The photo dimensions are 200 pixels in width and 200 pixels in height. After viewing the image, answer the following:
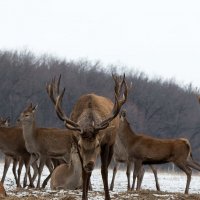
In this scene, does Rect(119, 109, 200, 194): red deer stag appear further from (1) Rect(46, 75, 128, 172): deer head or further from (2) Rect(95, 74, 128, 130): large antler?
(1) Rect(46, 75, 128, 172): deer head

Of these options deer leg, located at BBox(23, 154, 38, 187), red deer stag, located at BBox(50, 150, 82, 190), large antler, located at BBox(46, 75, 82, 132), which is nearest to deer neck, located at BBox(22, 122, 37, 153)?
deer leg, located at BBox(23, 154, 38, 187)

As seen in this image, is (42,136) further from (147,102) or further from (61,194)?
(147,102)

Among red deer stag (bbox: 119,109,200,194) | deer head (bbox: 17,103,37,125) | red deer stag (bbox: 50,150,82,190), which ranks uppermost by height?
deer head (bbox: 17,103,37,125)

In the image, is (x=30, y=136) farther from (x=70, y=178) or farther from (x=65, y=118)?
(x=65, y=118)

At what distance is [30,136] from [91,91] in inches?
2055

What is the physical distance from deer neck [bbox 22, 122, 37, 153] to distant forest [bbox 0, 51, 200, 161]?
39555 mm

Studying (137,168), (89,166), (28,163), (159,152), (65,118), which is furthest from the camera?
(159,152)

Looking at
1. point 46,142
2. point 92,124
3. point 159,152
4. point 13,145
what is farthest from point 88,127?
point 13,145

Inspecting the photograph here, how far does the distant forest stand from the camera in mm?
58906

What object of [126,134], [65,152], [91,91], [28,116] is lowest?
[65,152]

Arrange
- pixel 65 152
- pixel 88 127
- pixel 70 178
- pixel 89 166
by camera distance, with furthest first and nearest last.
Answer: pixel 65 152 < pixel 70 178 < pixel 88 127 < pixel 89 166

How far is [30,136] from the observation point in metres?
15.5

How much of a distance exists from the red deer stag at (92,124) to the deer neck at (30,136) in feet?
16.4

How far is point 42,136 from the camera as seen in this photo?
1557cm
